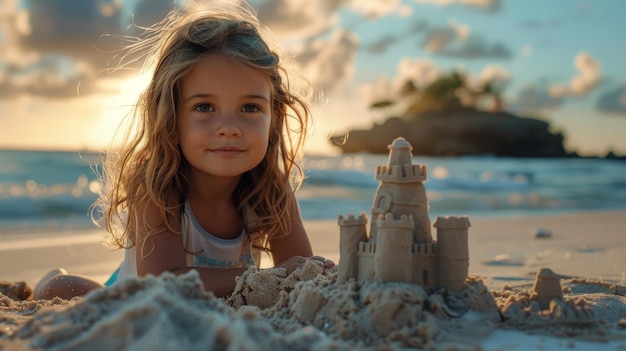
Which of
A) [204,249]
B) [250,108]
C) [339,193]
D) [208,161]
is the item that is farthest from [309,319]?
[339,193]

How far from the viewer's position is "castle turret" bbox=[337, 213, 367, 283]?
2410 mm

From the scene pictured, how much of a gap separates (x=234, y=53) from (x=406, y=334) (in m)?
2.09

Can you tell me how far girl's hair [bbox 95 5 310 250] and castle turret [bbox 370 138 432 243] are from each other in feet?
4.93

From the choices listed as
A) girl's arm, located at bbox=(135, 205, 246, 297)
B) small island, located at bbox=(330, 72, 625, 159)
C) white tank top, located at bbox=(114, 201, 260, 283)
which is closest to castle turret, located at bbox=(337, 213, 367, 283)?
girl's arm, located at bbox=(135, 205, 246, 297)

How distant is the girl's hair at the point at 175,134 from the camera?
3.63 meters

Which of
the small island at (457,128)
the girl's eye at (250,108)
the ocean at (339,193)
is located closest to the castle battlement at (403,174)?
the girl's eye at (250,108)

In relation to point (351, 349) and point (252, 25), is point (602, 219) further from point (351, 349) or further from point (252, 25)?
point (351, 349)

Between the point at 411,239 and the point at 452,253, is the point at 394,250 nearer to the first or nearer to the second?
the point at 411,239

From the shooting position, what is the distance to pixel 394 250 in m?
2.23

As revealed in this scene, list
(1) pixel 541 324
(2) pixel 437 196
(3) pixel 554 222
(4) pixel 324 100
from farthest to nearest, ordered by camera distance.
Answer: (2) pixel 437 196, (3) pixel 554 222, (4) pixel 324 100, (1) pixel 541 324

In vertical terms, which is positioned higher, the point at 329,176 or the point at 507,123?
the point at 507,123

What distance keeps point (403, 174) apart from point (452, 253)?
34 cm

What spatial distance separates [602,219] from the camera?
8.52 metres

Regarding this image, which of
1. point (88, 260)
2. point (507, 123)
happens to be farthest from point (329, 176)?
point (507, 123)
